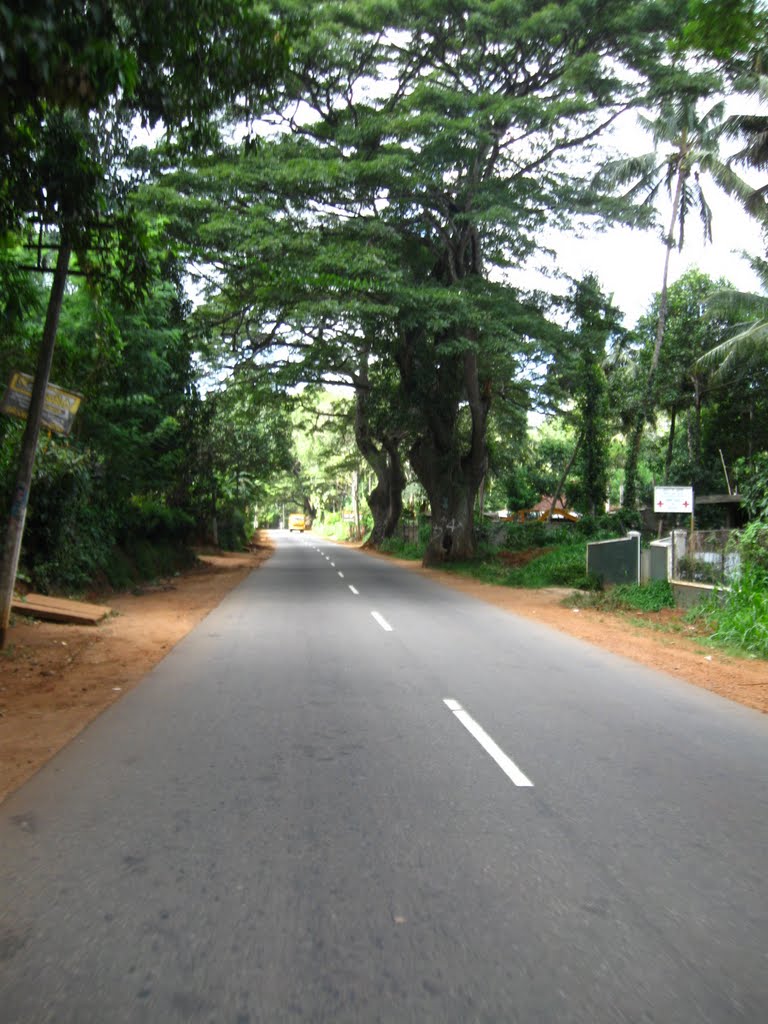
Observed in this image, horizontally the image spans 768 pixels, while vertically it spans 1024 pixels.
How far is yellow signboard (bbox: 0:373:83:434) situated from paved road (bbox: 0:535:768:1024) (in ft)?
13.2

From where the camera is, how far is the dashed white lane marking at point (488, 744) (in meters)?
5.64

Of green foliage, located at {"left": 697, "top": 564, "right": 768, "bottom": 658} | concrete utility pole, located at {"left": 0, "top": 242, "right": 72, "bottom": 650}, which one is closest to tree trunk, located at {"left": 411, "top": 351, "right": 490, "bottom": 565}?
green foliage, located at {"left": 697, "top": 564, "right": 768, "bottom": 658}

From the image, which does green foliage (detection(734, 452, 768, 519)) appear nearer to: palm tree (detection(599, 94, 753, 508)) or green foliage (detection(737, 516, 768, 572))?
green foliage (detection(737, 516, 768, 572))

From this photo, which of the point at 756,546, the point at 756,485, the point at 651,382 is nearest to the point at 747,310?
the point at 651,382

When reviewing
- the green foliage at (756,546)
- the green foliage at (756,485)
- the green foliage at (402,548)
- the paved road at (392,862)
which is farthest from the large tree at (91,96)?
the green foliage at (402,548)

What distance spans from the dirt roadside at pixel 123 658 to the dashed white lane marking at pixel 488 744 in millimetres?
3071

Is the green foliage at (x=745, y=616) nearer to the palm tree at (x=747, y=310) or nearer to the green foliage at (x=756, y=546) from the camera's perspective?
the green foliage at (x=756, y=546)

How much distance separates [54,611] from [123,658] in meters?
2.98

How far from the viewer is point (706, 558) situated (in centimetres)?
1560

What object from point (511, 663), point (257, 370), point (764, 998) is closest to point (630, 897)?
point (764, 998)

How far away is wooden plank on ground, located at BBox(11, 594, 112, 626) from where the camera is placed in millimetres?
12646

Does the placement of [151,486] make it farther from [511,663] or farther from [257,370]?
[511,663]

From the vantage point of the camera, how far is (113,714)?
24.2ft

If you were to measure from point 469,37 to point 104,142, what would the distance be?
13958 mm
